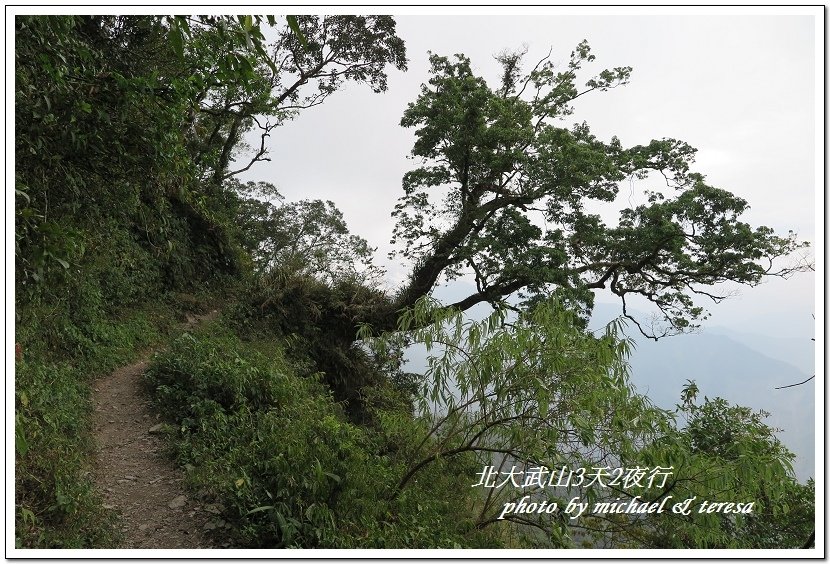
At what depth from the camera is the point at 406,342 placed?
4098mm

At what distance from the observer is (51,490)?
3500 millimetres

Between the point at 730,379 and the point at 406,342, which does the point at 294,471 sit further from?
the point at 730,379

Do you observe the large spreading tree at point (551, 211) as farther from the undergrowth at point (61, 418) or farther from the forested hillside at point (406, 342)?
the undergrowth at point (61, 418)

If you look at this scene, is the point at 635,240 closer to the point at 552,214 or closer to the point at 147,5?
the point at 552,214

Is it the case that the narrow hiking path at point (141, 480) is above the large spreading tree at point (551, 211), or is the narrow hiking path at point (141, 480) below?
below

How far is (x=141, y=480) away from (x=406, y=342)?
2.76m

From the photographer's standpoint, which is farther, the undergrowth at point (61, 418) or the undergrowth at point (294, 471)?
the undergrowth at point (294, 471)

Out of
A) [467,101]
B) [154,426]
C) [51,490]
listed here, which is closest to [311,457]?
[51,490]

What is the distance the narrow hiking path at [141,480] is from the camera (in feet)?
12.4

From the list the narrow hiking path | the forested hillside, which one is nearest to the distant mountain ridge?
the forested hillside

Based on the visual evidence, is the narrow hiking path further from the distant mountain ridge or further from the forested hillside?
the distant mountain ridge

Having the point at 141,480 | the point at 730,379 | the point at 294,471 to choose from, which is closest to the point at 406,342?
the point at 294,471

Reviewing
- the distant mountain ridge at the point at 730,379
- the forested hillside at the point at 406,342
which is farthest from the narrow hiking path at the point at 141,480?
the distant mountain ridge at the point at 730,379

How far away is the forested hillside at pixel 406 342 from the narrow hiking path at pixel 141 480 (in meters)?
0.14
